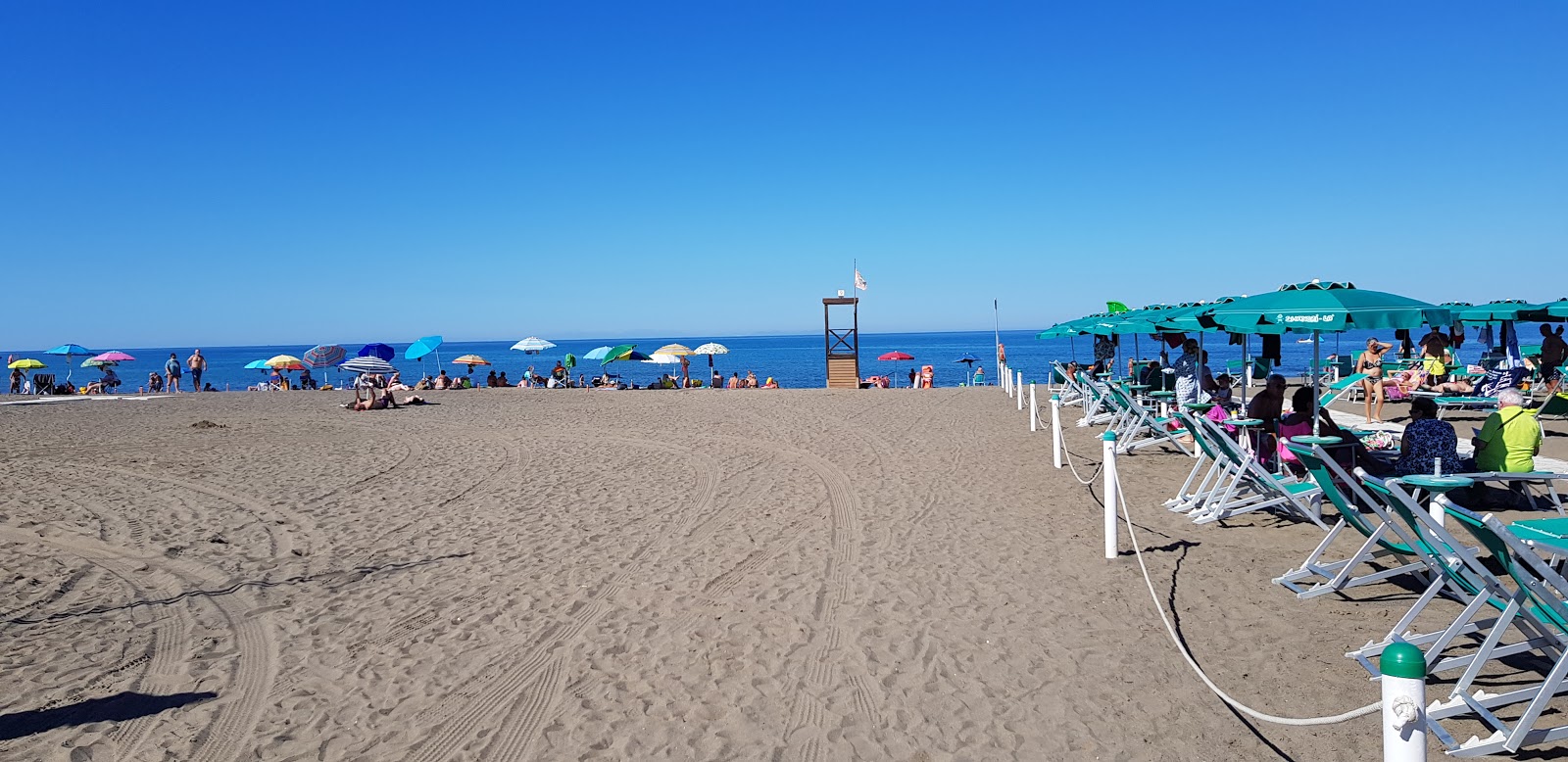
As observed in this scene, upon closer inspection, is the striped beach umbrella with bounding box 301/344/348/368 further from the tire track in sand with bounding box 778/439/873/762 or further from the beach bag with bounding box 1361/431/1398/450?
the beach bag with bounding box 1361/431/1398/450

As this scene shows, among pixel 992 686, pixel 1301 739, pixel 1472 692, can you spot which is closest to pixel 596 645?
pixel 992 686

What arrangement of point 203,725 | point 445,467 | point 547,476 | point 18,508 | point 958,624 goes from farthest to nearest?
point 445,467 → point 547,476 → point 18,508 → point 958,624 → point 203,725

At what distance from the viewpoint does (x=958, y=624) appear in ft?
16.7

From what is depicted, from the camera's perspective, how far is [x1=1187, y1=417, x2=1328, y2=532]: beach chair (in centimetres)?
641

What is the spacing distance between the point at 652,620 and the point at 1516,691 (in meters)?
4.08

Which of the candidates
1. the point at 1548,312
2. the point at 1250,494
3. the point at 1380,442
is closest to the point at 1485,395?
the point at 1548,312

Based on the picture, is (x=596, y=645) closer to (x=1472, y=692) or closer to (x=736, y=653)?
(x=736, y=653)

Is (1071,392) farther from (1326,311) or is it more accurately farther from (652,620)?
(652,620)

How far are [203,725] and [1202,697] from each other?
175 inches

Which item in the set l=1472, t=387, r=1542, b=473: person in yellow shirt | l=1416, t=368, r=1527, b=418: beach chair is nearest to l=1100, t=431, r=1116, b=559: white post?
l=1472, t=387, r=1542, b=473: person in yellow shirt

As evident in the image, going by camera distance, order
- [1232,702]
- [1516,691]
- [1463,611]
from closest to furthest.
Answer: [1516,691] < [1232,702] < [1463,611]

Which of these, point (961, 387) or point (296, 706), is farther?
point (961, 387)

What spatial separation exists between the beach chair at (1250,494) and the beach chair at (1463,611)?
6.24 ft

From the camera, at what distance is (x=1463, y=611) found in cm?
409
